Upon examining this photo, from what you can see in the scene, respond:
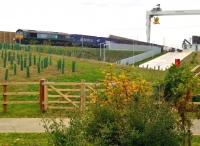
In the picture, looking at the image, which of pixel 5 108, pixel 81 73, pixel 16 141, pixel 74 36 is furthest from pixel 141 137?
pixel 74 36

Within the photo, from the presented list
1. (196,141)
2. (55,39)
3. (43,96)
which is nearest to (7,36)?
(55,39)

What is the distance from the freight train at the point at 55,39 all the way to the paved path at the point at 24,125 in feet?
194

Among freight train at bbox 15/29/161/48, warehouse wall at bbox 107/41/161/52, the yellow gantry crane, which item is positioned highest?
the yellow gantry crane

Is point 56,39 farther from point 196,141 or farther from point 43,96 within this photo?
point 196,141

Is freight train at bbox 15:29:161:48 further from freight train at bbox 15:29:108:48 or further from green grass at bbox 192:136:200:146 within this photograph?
green grass at bbox 192:136:200:146

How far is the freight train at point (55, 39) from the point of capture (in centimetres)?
8075

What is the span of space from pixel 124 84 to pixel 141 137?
2.93m

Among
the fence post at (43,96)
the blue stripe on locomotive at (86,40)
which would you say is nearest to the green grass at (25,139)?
the fence post at (43,96)

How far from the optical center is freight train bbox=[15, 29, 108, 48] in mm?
80750

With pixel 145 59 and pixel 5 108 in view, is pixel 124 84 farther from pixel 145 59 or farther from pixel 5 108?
pixel 145 59

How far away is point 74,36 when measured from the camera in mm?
90375

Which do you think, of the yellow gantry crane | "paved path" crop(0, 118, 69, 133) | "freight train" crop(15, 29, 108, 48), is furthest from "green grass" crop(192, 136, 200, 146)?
the yellow gantry crane

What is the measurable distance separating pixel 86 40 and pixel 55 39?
7.67 meters

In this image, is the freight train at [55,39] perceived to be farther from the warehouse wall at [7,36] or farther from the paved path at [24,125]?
the paved path at [24,125]
